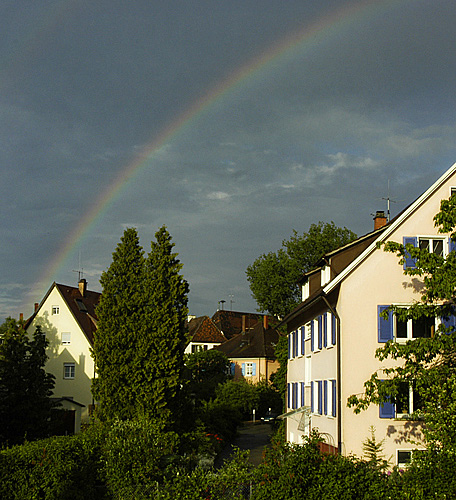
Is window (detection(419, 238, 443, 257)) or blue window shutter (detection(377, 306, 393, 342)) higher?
window (detection(419, 238, 443, 257))

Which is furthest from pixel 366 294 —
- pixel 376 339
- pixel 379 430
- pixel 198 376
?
pixel 198 376

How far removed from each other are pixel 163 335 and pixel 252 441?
20932 mm

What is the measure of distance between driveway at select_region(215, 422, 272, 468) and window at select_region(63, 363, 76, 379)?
13.6 meters

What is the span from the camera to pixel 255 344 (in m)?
76.8

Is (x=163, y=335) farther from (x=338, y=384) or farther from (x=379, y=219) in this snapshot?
(x=379, y=219)

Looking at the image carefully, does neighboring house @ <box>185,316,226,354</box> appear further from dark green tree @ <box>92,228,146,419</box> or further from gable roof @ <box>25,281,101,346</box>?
dark green tree @ <box>92,228,146,419</box>

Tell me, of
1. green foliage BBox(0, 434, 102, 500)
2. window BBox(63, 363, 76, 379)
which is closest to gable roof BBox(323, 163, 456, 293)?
green foliage BBox(0, 434, 102, 500)

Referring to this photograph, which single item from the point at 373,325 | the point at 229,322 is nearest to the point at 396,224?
the point at 373,325

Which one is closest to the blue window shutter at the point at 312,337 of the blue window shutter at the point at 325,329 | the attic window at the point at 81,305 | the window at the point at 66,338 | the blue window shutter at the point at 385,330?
the blue window shutter at the point at 325,329

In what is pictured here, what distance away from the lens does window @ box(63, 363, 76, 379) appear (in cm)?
Answer: 5056

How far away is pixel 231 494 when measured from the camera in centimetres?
1398

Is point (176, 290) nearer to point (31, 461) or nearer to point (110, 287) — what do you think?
point (110, 287)

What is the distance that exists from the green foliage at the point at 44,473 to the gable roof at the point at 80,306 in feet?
98.7

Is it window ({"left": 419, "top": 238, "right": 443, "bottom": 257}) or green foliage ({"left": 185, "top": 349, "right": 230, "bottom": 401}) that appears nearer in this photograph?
window ({"left": 419, "top": 238, "right": 443, "bottom": 257})
